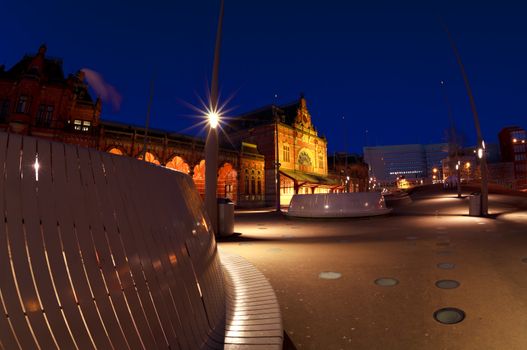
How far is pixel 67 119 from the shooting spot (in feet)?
80.2

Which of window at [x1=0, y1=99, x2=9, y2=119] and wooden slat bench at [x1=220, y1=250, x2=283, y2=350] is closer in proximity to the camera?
wooden slat bench at [x1=220, y1=250, x2=283, y2=350]

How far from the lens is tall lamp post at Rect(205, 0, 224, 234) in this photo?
928 centimetres

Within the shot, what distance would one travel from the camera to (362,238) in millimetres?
9164

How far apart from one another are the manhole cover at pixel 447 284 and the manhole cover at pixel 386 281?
59cm

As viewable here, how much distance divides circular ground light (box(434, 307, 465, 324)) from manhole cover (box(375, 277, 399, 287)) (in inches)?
39.5

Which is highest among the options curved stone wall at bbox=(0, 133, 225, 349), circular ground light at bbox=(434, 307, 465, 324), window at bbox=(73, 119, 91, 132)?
window at bbox=(73, 119, 91, 132)

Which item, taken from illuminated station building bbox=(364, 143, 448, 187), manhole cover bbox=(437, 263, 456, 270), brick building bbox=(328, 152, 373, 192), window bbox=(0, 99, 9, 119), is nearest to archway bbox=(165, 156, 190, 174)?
window bbox=(0, 99, 9, 119)

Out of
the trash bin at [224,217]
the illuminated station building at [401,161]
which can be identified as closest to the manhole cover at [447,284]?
the trash bin at [224,217]

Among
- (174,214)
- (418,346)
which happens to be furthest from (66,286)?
(418,346)

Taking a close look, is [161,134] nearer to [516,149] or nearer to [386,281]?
[386,281]

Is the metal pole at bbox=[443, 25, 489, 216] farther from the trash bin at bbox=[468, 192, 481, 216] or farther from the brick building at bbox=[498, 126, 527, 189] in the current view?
the brick building at bbox=[498, 126, 527, 189]

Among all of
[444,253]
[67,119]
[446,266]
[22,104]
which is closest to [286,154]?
[67,119]

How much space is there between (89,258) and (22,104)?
2801cm

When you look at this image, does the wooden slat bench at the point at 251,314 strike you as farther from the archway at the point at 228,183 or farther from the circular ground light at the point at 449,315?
the archway at the point at 228,183
